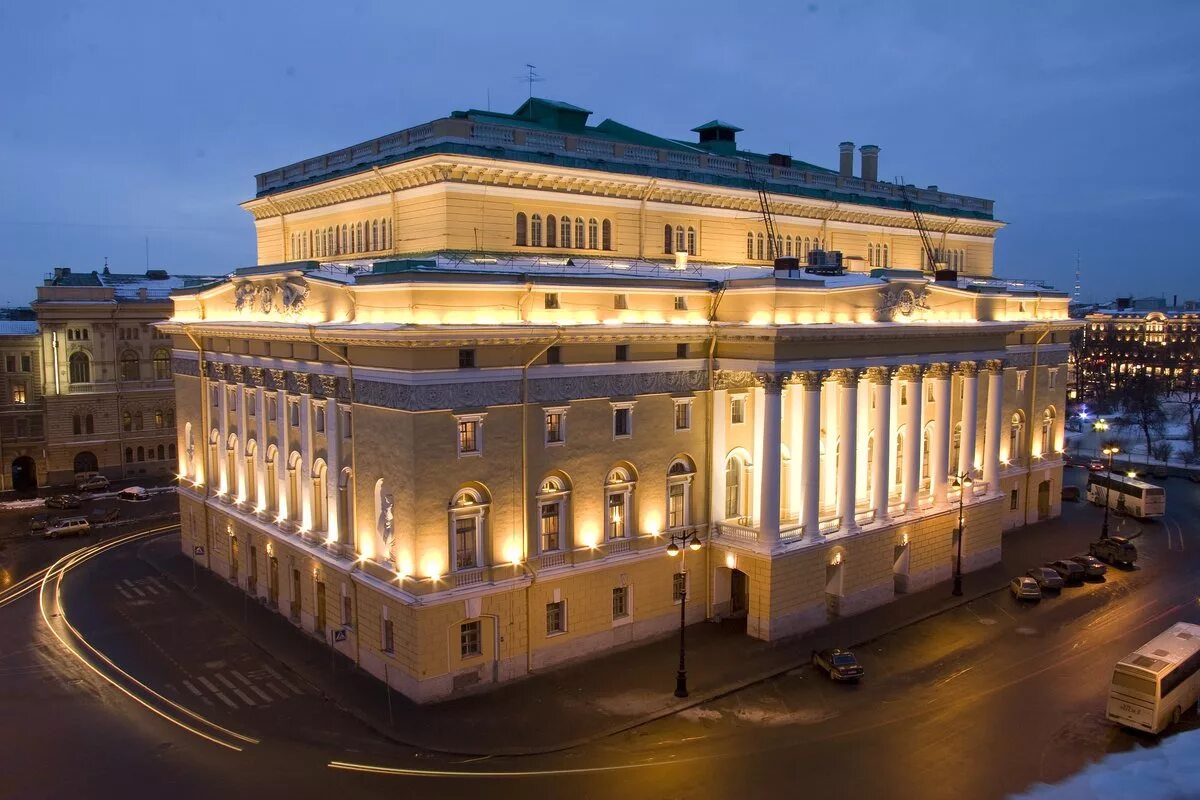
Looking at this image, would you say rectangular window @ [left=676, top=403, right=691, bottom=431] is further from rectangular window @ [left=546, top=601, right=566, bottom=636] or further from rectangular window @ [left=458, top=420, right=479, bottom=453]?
rectangular window @ [left=458, top=420, right=479, bottom=453]

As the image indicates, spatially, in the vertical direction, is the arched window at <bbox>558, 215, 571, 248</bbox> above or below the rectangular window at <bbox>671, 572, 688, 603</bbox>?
above

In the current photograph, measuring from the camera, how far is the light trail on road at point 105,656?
28328mm

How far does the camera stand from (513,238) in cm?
3753

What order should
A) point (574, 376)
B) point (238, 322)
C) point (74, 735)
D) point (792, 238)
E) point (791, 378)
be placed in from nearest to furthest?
1. point (74, 735)
2. point (574, 376)
3. point (791, 378)
4. point (238, 322)
5. point (792, 238)

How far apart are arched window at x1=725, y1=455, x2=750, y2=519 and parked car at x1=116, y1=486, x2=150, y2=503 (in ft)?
156

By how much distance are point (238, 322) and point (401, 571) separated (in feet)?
54.1

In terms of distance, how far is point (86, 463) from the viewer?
2835 inches

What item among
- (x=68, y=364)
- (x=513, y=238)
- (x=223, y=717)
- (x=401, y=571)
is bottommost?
(x=223, y=717)

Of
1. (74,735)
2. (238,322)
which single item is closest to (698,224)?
(238,322)

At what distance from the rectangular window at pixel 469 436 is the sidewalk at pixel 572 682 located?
27.7 ft

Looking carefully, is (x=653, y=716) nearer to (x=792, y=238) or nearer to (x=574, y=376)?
(x=574, y=376)

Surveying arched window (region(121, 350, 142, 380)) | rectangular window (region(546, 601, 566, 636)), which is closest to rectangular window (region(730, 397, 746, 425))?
rectangular window (region(546, 601, 566, 636))

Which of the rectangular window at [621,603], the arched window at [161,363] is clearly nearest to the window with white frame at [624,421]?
the rectangular window at [621,603]

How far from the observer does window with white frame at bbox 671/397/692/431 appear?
119 feet
